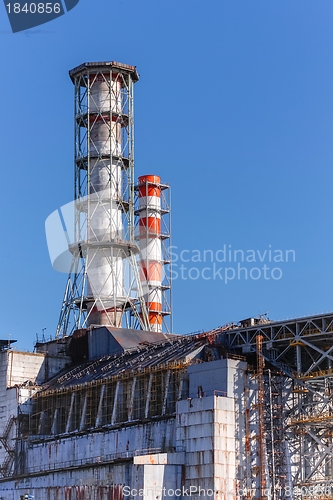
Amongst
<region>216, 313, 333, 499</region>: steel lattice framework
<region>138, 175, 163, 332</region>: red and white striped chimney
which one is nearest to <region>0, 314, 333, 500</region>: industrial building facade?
<region>216, 313, 333, 499</region>: steel lattice framework

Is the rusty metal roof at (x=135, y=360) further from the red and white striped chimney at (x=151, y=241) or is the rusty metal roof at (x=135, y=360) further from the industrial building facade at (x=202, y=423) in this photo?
the red and white striped chimney at (x=151, y=241)

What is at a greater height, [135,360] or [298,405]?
[135,360]

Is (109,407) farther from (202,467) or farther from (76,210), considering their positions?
(76,210)

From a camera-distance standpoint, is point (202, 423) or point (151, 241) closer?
point (202, 423)

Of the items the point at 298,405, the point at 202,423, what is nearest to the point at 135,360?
the point at 202,423

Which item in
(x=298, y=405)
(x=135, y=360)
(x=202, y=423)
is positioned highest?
(x=135, y=360)

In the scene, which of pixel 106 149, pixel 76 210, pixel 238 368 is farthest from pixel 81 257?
pixel 238 368

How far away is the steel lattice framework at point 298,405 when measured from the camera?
Result: 61.2 meters

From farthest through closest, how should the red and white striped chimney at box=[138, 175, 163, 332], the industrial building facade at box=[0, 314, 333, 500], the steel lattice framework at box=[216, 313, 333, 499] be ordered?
1. the red and white striped chimney at box=[138, 175, 163, 332]
2. the steel lattice framework at box=[216, 313, 333, 499]
3. the industrial building facade at box=[0, 314, 333, 500]

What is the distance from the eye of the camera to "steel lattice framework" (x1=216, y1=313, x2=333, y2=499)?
6122 cm

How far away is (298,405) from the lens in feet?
207

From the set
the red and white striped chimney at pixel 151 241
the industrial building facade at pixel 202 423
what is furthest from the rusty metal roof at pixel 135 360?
the red and white striped chimney at pixel 151 241

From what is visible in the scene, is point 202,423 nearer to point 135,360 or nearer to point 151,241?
point 135,360

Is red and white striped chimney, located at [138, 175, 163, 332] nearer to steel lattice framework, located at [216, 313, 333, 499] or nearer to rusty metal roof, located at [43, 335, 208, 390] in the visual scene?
rusty metal roof, located at [43, 335, 208, 390]
